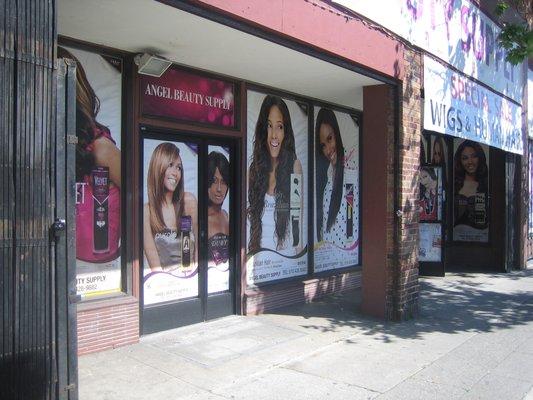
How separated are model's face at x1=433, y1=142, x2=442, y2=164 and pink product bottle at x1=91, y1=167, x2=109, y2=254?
27.4ft

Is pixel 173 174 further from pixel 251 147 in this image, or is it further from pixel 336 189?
Result: pixel 336 189

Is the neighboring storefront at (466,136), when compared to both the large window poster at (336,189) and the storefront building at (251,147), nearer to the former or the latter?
the storefront building at (251,147)

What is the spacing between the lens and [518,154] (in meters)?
12.7

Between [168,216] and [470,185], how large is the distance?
909 centimetres

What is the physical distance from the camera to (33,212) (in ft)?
10.9

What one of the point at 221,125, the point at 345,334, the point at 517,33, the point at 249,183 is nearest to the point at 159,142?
the point at 221,125

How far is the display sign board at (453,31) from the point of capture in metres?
7.35

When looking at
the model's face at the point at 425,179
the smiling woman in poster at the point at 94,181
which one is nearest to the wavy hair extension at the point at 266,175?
the smiling woman in poster at the point at 94,181

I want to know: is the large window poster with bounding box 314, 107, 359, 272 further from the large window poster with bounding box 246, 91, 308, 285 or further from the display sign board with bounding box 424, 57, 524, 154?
the display sign board with bounding box 424, 57, 524, 154

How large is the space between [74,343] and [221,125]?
4177 mm

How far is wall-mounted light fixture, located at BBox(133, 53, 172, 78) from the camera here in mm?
5953

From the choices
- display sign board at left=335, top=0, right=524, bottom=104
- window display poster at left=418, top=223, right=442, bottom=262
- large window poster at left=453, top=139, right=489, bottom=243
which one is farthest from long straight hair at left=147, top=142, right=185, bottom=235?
large window poster at left=453, top=139, right=489, bottom=243

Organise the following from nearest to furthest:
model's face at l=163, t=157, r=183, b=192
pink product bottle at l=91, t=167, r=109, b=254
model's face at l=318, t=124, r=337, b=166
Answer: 1. pink product bottle at l=91, t=167, r=109, b=254
2. model's face at l=163, t=157, r=183, b=192
3. model's face at l=318, t=124, r=337, b=166

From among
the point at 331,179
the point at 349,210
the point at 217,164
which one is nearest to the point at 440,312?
the point at 349,210
